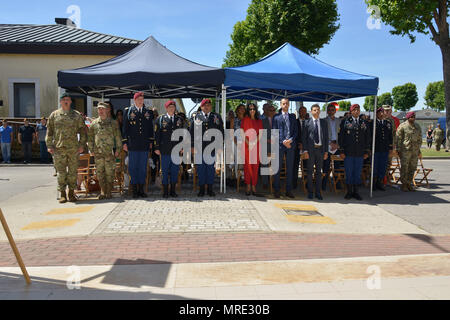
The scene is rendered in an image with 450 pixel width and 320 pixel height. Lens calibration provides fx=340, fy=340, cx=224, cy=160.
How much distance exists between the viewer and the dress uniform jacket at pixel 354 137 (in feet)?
25.2

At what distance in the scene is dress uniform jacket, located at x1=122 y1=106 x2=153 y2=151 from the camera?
7344 mm

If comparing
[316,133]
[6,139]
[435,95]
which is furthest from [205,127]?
[435,95]

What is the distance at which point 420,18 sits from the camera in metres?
19.8

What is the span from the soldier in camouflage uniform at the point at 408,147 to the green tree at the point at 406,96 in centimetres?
10191

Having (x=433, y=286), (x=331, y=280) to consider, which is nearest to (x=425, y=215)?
(x=433, y=286)

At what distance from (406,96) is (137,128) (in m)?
107

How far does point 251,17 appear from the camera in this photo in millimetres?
24547

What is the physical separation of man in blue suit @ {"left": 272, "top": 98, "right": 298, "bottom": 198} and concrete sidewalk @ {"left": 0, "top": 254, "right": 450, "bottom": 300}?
146 inches

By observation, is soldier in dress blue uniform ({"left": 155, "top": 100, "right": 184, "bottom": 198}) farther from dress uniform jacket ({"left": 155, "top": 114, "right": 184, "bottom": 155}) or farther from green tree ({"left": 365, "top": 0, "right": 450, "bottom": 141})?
green tree ({"left": 365, "top": 0, "right": 450, "bottom": 141})

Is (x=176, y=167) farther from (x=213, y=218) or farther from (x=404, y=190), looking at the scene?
(x=404, y=190)

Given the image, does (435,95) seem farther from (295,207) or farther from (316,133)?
(295,207)

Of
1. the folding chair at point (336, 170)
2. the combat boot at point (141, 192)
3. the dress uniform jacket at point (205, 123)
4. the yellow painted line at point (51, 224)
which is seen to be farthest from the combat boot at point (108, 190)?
the folding chair at point (336, 170)

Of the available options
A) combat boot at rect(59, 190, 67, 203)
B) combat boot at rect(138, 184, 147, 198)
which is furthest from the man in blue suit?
combat boot at rect(59, 190, 67, 203)
